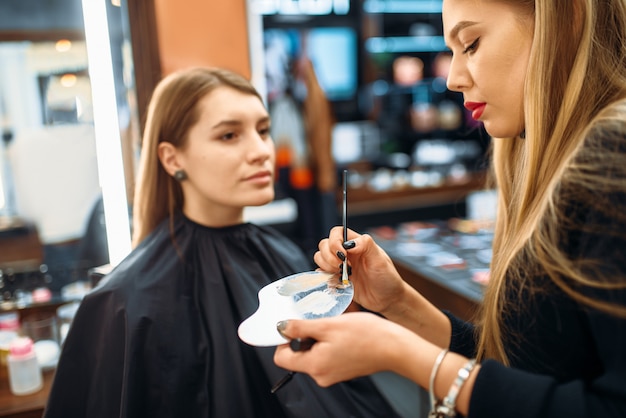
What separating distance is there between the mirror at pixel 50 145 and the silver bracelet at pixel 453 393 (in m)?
1.28

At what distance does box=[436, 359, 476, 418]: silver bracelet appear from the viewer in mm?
725

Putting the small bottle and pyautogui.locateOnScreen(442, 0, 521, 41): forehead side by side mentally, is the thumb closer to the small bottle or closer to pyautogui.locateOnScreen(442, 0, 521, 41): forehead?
pyautogui.locateOnScreen(442, 0, 521, 41): forehead

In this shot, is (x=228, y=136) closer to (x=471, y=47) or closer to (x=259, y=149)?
(x=259, y=149)

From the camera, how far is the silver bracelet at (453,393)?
28.5 inches

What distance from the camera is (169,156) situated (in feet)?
4.57

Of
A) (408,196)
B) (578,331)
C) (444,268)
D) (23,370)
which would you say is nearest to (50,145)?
(23,370)

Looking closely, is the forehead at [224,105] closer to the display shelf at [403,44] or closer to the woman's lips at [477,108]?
the woman's lips at [477,108]

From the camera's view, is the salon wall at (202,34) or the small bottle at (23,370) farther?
the salon wall at (202,34)

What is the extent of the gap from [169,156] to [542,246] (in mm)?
973

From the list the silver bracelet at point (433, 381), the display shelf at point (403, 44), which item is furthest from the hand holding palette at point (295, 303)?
the display shelf at point (403, 44)

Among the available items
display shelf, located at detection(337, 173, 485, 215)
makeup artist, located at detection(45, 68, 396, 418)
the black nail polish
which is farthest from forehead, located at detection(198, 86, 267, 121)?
display shelf, located at detection(337, 173, 485, 215)

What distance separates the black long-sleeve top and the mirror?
4.41ft

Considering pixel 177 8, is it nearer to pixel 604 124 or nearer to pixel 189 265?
pixel 189 265

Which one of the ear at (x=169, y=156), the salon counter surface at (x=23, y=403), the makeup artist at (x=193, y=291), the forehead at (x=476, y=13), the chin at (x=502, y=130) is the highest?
the forehead at (x=476, y=13)
